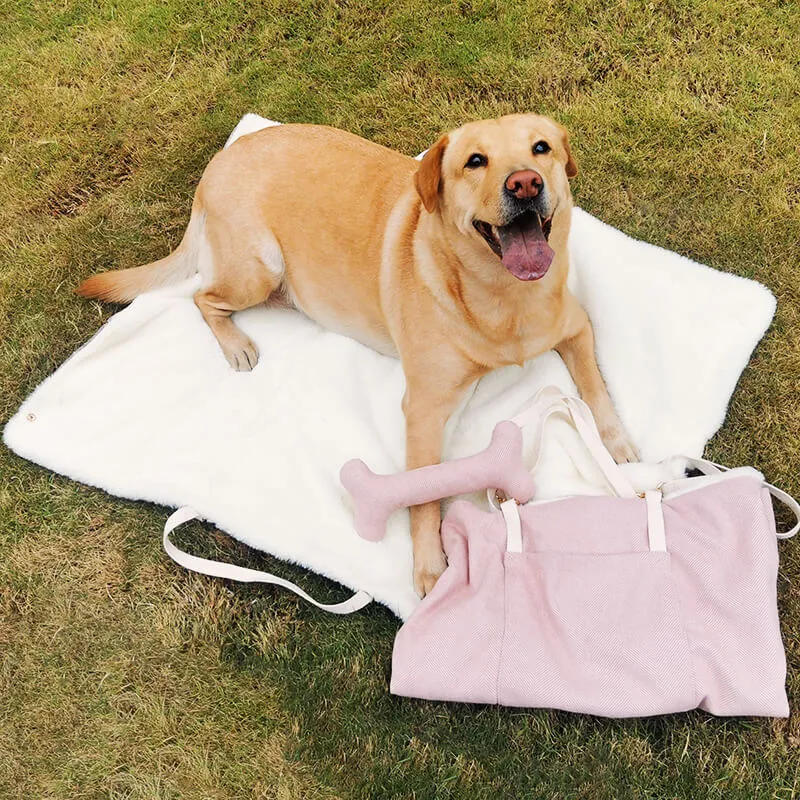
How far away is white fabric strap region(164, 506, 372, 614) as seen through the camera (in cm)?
251

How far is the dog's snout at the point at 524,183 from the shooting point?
2.09 meters

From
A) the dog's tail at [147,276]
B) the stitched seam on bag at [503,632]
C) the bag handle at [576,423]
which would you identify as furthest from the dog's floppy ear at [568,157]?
the dog's tail at [147,276]

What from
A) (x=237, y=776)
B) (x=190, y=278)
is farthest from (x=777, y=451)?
(x=190, y=278)

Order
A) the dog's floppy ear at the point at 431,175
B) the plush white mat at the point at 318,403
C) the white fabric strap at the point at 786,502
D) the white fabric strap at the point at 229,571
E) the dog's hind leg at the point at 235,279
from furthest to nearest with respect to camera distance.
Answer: the dog's hind leg at the point at 235,279 < the plush white mat at the point at 318,403 < the white fabric strap at the point at 229,571 < the white fabric strap at the point at 786,502 < the dog's floppy ear at the point at 431,175

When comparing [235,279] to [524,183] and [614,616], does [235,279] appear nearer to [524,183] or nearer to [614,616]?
[524,183]

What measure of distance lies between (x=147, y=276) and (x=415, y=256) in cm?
140

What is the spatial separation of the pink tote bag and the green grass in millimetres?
205

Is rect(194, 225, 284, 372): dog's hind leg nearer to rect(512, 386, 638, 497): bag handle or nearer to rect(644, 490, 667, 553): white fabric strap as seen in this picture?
rect(512, 386, 638, 497): bag handle

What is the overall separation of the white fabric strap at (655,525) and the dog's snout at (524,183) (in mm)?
1099

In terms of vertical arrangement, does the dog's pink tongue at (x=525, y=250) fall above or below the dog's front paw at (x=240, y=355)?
above

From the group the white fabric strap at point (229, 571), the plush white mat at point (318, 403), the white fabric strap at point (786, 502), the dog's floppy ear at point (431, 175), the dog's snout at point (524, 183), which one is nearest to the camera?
the dog's snout at point (524, 183)

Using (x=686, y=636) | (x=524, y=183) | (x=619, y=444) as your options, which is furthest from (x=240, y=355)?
(x=686, y=636)

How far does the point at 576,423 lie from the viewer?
105 inches

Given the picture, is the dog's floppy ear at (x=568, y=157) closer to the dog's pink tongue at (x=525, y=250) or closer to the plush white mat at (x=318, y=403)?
the dog's pink tongue at (x=525, y=250)
